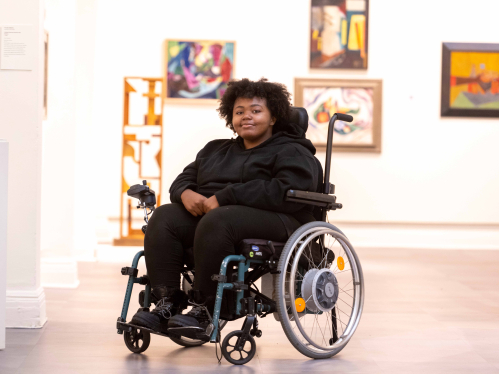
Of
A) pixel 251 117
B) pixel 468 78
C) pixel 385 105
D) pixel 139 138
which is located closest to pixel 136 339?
pixel 251 117

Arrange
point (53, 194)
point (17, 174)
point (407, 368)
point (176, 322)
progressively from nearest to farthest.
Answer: point (176, 322) → point (407, 368) → point (17, 174) → point (53, 194)

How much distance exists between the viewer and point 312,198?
2451mm

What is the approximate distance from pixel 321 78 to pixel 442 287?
288 centimetres

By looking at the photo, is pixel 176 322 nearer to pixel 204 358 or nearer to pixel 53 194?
pixel 204 358

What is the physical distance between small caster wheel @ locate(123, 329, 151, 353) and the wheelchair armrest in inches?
28.6

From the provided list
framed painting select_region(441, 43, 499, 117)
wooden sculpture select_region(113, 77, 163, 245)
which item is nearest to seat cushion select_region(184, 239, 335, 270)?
wooden sculpture select_region(113, 77, 163, 245)

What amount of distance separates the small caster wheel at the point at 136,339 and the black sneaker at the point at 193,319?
292 millimetres

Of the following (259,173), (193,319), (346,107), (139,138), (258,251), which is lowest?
Answer: (193,319)

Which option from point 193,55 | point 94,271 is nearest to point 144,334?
point 94,271

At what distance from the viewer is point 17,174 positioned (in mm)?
2941

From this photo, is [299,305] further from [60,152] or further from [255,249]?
[60,152]

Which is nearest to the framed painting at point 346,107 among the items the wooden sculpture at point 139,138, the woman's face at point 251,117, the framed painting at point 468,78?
the framed painting at point 468,78

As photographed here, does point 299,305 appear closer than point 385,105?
Yes

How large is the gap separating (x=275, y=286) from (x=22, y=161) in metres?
1.30
